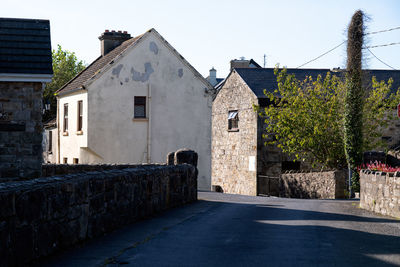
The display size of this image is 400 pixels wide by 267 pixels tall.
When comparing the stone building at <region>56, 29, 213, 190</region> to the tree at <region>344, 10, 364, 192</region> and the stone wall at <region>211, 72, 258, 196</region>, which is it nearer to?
the stone wall at <region>211, 72, 258, 196</region>

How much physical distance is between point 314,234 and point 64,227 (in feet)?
14.6

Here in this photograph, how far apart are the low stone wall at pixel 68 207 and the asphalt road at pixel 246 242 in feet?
0.83

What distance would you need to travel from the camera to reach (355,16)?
81.7 feet

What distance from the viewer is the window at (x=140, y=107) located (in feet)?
94.8

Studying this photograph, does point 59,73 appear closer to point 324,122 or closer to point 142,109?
point 142,109

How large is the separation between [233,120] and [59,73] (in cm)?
2052

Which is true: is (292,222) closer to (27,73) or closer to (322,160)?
(27,73)

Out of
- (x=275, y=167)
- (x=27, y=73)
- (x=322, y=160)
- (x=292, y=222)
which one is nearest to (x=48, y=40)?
(x=27, y=73)

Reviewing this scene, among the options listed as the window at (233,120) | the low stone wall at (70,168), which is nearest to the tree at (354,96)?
the low stone wall at (70,168)

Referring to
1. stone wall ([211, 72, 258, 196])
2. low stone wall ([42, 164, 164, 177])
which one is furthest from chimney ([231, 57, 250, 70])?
low stone wall ([42, 164, 164, 177])

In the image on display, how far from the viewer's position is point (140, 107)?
95.1ft

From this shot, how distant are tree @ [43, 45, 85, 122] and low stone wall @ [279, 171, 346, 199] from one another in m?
22.4

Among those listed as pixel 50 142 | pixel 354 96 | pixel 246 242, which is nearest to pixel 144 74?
pixel 354 96

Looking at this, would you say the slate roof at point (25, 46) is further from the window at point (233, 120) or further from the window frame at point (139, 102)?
the window at point (233, 120)
